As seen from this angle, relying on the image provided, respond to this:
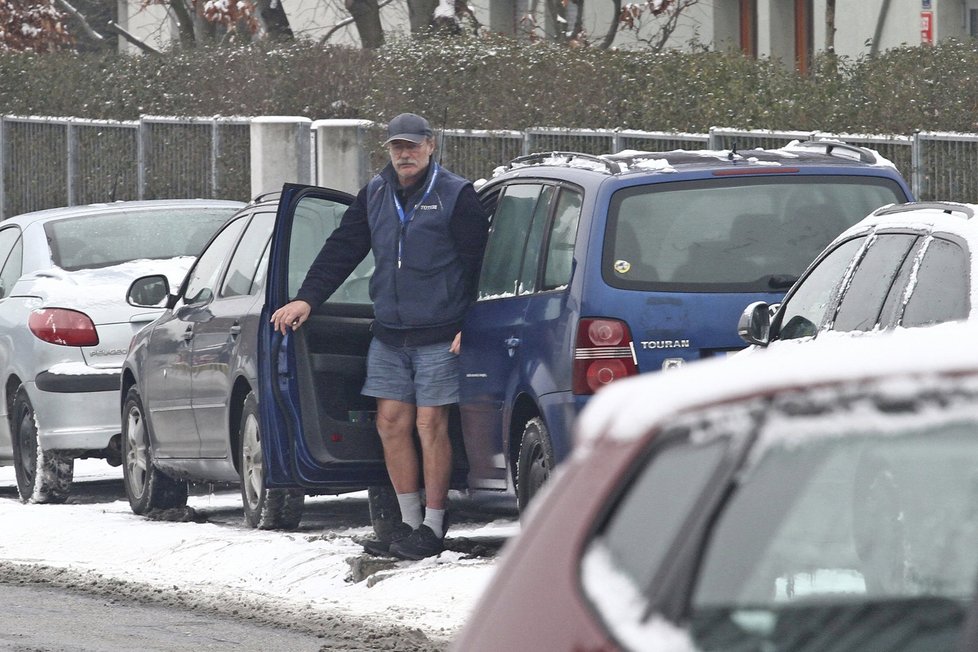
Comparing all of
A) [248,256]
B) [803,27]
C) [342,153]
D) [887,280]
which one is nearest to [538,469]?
[887,280]

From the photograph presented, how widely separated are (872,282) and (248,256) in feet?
14.7

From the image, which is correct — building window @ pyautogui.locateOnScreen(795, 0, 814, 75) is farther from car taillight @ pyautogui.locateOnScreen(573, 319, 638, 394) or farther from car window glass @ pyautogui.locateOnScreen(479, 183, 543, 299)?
car taillight @ pyautogui.locateOnScreen(573, 319, 638, 394)

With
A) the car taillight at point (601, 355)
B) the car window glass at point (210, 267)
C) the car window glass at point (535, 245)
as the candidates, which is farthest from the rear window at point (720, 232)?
the car window glass at point (210, 267)

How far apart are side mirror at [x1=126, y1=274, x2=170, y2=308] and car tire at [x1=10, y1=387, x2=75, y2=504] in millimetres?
1282

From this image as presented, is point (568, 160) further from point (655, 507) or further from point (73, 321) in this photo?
point (655, 507)

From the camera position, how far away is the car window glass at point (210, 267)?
11.0m

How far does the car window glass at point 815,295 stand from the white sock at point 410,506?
2111 millimetres

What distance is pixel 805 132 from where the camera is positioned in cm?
1357

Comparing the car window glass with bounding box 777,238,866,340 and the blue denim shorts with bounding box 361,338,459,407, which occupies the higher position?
the car window glass with bounding box 777,238,866,340

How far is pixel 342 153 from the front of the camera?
17.9 m

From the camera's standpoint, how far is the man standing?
870 cm

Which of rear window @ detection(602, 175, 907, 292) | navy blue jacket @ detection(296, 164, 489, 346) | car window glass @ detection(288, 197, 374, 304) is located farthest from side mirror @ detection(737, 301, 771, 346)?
car window glass @ detection(288, 197, 374, 304)

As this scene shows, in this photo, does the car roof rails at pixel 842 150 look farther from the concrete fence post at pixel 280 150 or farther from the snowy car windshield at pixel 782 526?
the concrete fence post at pixel 280 150

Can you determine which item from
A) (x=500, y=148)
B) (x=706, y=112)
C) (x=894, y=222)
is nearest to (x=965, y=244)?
(x=894, y=222)
